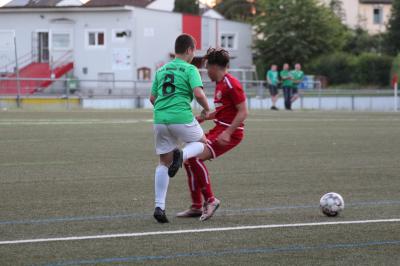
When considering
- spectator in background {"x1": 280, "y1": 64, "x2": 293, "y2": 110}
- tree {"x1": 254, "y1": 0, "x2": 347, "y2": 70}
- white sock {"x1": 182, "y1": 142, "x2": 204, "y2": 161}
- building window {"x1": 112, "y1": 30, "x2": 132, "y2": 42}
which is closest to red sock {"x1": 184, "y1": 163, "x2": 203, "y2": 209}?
white sock {"x1": 182, "y1": 142, "x2": 204, "y2": 161}

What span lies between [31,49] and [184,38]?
50.5m

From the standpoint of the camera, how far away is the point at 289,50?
2805 inches

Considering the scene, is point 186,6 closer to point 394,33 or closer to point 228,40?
point 228,40

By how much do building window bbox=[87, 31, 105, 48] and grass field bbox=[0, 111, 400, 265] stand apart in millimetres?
43244

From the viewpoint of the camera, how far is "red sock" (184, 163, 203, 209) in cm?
892

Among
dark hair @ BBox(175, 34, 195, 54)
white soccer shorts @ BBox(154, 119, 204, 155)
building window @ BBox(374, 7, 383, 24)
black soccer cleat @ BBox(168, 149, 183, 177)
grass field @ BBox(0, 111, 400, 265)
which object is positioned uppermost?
building window @ BBox(374, 7, 383, 24)

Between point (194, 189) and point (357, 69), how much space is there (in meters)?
56.7

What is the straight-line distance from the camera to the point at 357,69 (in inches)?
2539

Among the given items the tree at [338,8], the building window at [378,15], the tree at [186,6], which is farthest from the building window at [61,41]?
the building window at [378,15]

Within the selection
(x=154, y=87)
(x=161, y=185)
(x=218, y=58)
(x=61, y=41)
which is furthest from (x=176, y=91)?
(x=61, y=41)

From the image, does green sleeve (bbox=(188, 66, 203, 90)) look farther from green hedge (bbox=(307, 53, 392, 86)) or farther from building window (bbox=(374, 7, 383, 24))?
building window (bbox=(374, 7, 383, 24))

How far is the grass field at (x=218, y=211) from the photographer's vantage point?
6863 mm

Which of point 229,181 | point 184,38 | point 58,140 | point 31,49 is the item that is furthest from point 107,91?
point 184,38

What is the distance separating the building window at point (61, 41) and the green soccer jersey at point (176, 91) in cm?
5291
